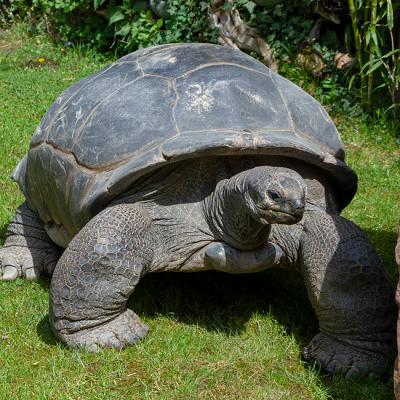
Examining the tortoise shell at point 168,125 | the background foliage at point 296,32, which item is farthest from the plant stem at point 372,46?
the tortoise shell at point 168,125

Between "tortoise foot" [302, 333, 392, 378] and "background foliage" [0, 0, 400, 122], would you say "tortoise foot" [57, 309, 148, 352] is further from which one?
"background foliage" [0, 0, 400, 122]

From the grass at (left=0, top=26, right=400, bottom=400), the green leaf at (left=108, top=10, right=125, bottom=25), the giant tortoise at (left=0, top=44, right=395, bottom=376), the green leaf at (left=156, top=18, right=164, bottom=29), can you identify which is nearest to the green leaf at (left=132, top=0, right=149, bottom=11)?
the green leaf at (left=108, top=10, right=125, bottom=25)

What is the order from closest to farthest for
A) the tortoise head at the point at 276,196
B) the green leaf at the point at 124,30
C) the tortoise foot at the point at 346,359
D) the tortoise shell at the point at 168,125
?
the tortoise head at the point at 276,196
the tortoise foot at the point at 346,359
the tortoise shell at the point at 168,125
the green leaf at the point at 124,30

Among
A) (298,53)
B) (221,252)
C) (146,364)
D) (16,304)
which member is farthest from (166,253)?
(298,53)

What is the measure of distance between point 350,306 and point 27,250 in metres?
1.96

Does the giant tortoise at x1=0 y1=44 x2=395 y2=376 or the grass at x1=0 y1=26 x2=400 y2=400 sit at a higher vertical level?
the giant tortoise at x1=0 y1=44 x2=395 y2=376

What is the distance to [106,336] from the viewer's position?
12.0ft

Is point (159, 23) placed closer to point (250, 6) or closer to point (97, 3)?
point (97, 3)

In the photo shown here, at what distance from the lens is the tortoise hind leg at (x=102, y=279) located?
140 inches

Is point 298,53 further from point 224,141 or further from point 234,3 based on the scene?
point 224,141

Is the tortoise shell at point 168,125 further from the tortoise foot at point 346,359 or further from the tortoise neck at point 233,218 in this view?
the tortoise foot at point 346,359

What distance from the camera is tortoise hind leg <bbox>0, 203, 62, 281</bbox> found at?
14.9ft

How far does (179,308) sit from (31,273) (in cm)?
90

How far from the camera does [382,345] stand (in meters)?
3.58
